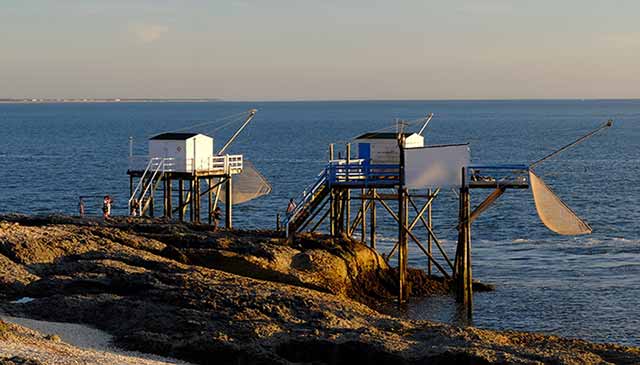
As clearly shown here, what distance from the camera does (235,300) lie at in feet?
103

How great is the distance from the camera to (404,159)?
139 feet

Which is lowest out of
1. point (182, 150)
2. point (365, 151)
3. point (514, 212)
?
point (514, 212)

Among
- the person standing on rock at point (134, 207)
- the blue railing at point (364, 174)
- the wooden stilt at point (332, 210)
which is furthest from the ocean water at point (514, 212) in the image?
the person standing on rock at point (134, 207)

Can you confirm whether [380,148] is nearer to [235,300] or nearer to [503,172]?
[503,172]

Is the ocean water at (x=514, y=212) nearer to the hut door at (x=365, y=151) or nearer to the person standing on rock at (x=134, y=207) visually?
the hut door at (x=365, y=151)

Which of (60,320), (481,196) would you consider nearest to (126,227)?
(60,320)

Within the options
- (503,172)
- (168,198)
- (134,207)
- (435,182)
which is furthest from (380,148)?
(168,198)

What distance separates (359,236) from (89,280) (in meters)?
25.5

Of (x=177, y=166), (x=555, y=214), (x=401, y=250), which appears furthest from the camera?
(x=177, y=166)

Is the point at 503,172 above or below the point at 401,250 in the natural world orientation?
above

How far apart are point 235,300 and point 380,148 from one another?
16.6 metres

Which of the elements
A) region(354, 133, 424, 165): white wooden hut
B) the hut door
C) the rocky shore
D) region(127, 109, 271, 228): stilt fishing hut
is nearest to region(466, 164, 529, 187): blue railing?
region(354, 133, 424, 165): white wooden hut

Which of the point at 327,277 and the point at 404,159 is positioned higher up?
the point at 404,159

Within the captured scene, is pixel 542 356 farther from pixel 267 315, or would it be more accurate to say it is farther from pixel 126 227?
pixel 126 227
